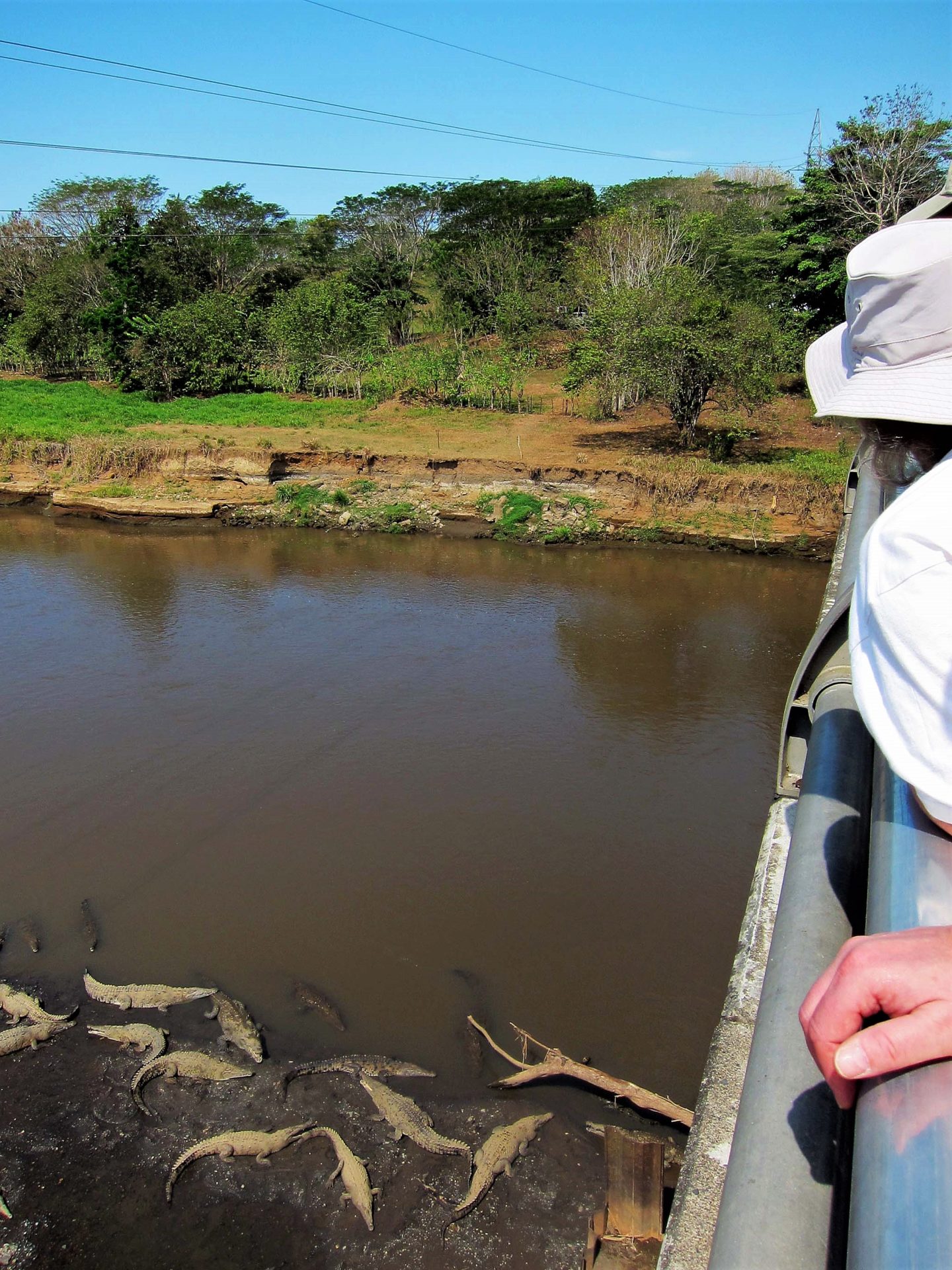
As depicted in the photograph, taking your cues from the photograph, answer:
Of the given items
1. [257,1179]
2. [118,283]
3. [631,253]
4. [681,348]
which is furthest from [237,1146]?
[118,283]

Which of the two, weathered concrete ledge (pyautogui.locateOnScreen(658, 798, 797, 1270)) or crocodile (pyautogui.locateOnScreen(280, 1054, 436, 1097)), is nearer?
weathered concrete ledge (pyautogui.locateOnScreen(658, 798, 797, 1270))

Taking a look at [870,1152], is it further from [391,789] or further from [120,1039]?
[391,789]

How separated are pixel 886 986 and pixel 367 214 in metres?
36.7

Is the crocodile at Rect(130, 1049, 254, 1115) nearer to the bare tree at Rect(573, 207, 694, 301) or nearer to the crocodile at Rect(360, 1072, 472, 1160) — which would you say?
the crocodile at Rect(360, 1072, 472, 1160)

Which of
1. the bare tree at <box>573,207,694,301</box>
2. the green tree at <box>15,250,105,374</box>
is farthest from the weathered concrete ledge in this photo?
the green tree at <box>15,250,105,374</box>

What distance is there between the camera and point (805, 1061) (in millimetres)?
1176

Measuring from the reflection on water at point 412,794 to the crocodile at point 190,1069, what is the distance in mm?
408

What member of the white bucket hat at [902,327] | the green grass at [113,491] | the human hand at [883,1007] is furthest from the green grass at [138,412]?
the human hand at [883,1007]

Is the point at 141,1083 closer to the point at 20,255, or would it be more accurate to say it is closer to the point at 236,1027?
the point at 236,1027

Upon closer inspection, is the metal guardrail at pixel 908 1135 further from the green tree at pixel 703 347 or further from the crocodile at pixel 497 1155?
the green tree at pixel 703 347

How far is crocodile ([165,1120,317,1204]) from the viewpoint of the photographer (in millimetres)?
4238

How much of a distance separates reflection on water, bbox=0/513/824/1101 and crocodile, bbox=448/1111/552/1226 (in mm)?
643

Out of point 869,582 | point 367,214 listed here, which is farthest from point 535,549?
point 367,214

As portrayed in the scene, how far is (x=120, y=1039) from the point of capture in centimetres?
501
